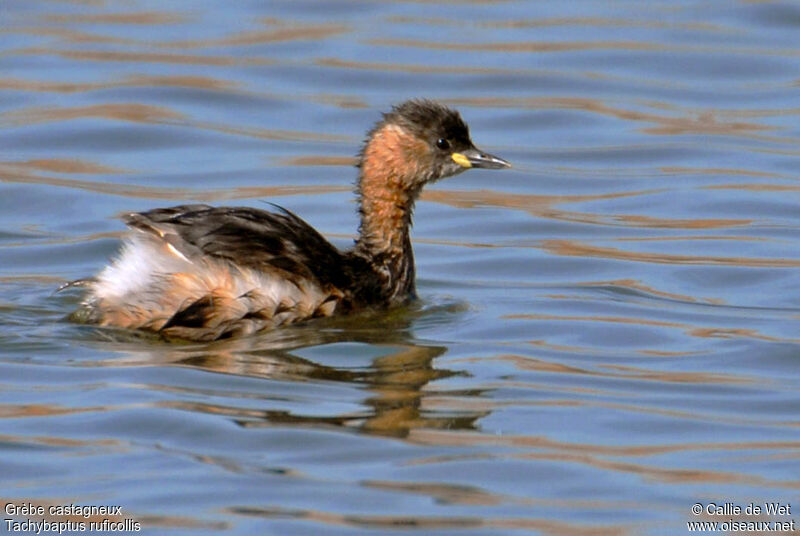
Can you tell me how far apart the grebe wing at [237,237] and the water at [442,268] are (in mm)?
327

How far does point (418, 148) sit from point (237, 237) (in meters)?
1.37

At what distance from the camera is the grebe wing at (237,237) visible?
8125mm

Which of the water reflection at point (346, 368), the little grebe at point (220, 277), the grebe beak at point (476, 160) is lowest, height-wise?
the water reflection at point (346, 368)

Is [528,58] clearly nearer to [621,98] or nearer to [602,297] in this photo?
[621,98]

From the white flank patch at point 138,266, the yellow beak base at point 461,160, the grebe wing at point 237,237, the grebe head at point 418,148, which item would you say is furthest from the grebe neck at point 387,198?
the white flank patch at point 138,266

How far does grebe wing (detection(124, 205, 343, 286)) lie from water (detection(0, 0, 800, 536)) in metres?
0.33

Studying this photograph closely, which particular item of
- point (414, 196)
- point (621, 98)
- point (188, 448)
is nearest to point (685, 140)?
point (621, 98)

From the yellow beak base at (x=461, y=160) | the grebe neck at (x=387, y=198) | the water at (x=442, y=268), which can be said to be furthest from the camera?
the yellow beak base at (x=461, y=160)

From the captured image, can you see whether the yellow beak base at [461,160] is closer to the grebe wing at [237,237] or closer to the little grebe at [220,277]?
the little grebe at [220,277]

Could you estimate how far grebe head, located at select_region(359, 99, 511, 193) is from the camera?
914 cm

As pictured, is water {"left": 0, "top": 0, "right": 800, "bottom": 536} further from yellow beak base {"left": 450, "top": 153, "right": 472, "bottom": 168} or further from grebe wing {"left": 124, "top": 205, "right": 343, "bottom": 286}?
yellow beak base {"left": 450, "top": 153, "right": 472, "bottom": 168}

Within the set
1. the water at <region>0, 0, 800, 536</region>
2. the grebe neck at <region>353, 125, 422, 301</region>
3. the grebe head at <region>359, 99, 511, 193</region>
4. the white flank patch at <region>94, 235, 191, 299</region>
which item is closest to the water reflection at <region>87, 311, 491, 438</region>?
the water at <region>0, 0, 800, 536</region>

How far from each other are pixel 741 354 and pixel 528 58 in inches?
272

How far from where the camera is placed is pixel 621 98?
1402 cm
